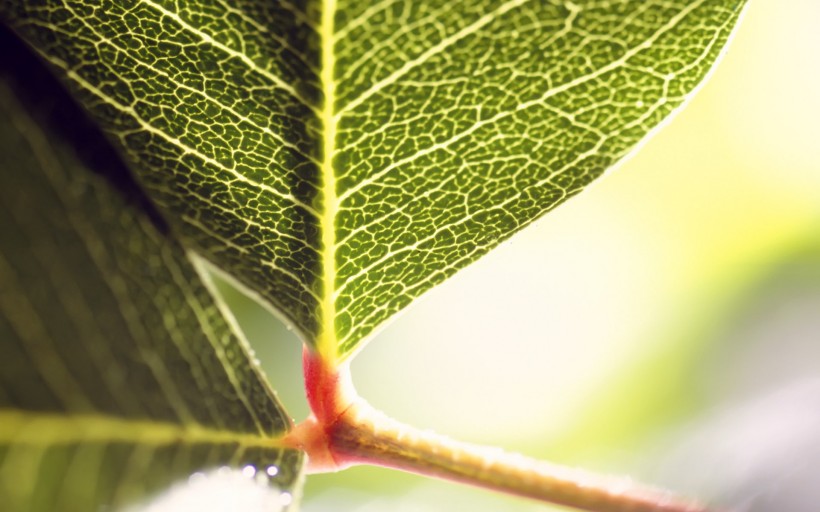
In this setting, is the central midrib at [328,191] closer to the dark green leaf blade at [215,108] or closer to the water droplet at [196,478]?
the dark green leaf blade at [215,108]

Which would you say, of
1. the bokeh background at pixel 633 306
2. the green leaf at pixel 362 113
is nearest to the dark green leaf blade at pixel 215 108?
the green leaf at pixel 362 113

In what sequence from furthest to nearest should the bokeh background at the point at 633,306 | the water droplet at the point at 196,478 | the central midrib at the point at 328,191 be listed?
1. the bokeh background at the point at 633,306
2. the water droplet at the point at 196,478
3. the central midrib at the point at 328,191

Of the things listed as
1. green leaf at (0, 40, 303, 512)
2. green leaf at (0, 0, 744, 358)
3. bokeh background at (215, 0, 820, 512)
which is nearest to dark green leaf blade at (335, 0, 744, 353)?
green leaf at (0, 0, 744, 358)

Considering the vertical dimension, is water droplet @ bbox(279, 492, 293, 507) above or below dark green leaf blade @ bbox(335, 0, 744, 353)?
below

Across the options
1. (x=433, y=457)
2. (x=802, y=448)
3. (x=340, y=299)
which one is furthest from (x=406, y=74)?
(x=802, y=448)

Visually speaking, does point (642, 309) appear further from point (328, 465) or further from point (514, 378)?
point (328, 465)

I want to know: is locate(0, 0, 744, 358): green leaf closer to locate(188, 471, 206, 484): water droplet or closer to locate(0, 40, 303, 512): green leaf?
locate(0, 40, 303, 512): green leaf
